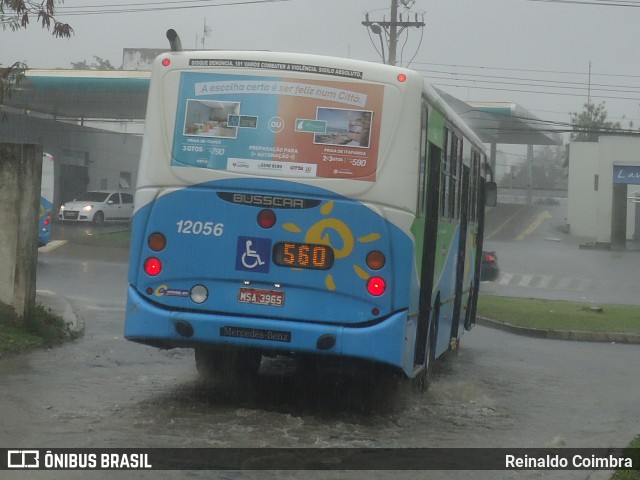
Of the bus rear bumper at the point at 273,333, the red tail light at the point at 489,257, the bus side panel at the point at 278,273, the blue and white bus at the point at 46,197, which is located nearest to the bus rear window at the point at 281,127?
the bus side panel at the point at 278,273

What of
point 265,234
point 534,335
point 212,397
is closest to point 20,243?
point 212,397

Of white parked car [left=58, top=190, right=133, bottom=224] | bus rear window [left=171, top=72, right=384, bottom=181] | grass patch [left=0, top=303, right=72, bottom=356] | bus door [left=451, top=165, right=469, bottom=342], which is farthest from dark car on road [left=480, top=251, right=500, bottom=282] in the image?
bus rear window [left=171, top=72, right=384, bottom=181]

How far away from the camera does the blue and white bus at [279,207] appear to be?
8945 millimetres

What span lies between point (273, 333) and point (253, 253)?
2.30 ft

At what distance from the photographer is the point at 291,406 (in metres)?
9.80

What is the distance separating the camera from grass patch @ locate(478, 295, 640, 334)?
20906 mm

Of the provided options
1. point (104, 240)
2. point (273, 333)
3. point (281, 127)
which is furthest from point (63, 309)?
point (104, 240)

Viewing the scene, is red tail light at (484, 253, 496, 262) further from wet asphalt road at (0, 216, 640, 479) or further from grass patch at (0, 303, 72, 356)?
grass patch at (0, 303, 72, 356)

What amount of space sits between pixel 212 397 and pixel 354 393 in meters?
1.73

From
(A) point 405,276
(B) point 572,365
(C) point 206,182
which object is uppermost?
(C) point 206,182

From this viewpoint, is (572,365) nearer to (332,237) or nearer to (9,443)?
(332,237)

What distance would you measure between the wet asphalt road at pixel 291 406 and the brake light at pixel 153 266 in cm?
116

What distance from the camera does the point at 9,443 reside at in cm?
747

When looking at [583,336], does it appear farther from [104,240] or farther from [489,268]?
[104,240]
